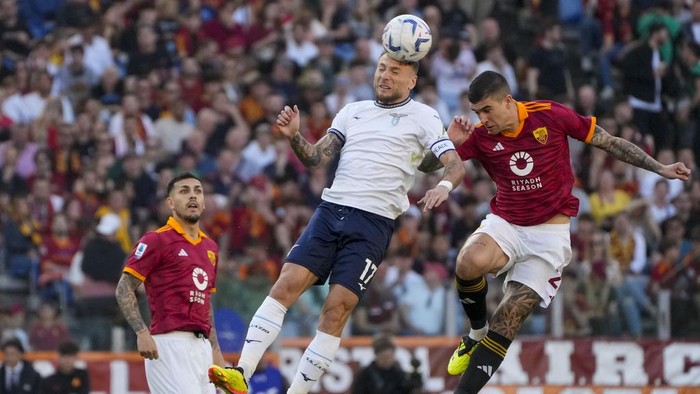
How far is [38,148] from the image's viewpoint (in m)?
21.0

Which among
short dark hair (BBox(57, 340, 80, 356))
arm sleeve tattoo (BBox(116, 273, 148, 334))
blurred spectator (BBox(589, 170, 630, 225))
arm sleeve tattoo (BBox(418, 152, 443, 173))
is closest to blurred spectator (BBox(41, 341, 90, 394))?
short dark hair (BBox(57, 340, 80, 356))

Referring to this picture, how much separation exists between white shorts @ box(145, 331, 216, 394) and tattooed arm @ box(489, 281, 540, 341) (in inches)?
104

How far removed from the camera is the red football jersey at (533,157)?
1245 centimetres

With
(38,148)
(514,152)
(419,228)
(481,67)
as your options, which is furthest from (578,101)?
(514,152)

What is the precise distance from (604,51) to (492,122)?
41.8 ft

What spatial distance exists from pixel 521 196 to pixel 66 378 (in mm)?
7233

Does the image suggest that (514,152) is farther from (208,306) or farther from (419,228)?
(419,228)

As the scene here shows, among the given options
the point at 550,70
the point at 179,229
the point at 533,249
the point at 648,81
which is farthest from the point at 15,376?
the point at 648,81

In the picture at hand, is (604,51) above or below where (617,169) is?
above

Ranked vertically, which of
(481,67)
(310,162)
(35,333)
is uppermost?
(481,67)

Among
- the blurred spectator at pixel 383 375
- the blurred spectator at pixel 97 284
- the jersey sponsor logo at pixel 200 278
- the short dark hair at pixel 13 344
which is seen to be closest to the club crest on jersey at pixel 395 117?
the jersey sponsor logo at pixel 200 278

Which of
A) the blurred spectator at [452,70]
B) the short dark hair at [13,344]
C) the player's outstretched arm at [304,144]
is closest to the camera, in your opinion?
the player's outstretched arm at [304,144]

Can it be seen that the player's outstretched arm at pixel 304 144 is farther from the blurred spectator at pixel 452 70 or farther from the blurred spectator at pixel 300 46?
the blurred spectator at pixel 300 46

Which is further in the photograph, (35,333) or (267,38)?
(267,38)
